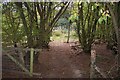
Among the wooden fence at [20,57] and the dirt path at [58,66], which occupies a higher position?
the wooden fence at [20,57]

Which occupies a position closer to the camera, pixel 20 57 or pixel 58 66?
pixel 20 57

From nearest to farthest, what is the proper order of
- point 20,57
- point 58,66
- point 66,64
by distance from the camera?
1. point 20,57
2. point 58,66
3. point 66,64

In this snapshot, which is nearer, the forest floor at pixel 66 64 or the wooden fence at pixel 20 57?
the wooden fence at pixel 20 57

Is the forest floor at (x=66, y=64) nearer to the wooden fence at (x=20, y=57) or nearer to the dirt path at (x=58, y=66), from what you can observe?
the dirt path at (x=58, y=66)

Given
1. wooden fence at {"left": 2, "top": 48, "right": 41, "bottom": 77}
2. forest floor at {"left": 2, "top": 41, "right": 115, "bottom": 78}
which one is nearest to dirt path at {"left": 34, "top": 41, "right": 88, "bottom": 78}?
forest floor at {"left": 2, "top": 41, "right": 115, "bottom": 78}

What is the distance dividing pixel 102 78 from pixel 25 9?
3373mm

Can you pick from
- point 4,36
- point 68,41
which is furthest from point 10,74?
point 68,41

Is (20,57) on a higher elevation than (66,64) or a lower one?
higher

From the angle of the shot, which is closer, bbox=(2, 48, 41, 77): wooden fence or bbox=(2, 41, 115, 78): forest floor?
bbox=(2, 48, 41, 77): wooden fence

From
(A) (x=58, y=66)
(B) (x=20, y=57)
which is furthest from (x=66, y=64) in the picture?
(B) (x=20, y=57)

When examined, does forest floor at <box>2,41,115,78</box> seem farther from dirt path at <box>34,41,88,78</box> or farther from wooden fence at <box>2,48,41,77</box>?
wooden fence at <box>2,48,41,77</box>

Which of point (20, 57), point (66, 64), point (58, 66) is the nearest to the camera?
point (20, 57)

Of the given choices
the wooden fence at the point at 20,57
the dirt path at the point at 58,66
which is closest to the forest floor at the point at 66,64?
the dirt path at the point at 58,66

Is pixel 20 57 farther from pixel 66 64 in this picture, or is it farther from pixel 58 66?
pixel 66 64
